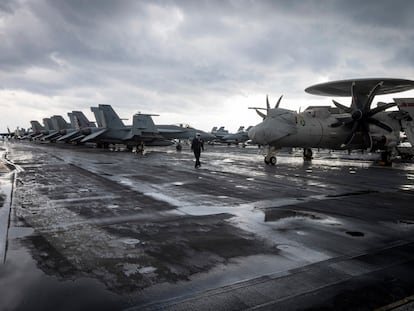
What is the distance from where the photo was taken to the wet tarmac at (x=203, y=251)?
11.3 feet

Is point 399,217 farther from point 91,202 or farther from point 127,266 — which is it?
point 91,202

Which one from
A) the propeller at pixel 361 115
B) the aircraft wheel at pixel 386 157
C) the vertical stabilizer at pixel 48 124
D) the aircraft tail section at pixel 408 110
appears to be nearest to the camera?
the aircraft tail section at pixel 408 110

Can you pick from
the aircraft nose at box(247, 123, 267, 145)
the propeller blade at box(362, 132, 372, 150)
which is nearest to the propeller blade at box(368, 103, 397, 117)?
the propeller blade at box(362, 132, 372, 150)

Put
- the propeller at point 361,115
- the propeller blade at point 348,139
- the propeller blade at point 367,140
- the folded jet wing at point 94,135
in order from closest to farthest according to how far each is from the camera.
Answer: the propeller at point 361,115 < the propeller blade at point 367,140 < the propeller blade at point 348,139 < the folded jet wing at point 94,135

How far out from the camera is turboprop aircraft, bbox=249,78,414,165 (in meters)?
19.2

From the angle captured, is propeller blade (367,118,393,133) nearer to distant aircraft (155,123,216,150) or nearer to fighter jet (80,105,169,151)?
fighter jet (80,105,169,151)

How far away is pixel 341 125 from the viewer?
2084 centimetres

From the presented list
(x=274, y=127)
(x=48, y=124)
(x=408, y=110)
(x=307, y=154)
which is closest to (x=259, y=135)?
(x=274, y=127)

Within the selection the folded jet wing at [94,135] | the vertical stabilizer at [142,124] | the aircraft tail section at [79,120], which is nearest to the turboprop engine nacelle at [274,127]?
the vertical stabilizer at [142,124]

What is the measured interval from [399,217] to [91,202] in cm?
724

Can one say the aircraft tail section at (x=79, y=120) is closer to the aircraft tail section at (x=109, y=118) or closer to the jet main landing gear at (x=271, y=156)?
the aircraft tail section at (x=109, y=118)

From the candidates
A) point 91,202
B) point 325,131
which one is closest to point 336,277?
point 91,202

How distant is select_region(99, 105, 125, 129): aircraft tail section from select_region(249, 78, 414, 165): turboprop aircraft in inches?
935

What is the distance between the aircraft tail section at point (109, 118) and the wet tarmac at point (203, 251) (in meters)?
30.9
